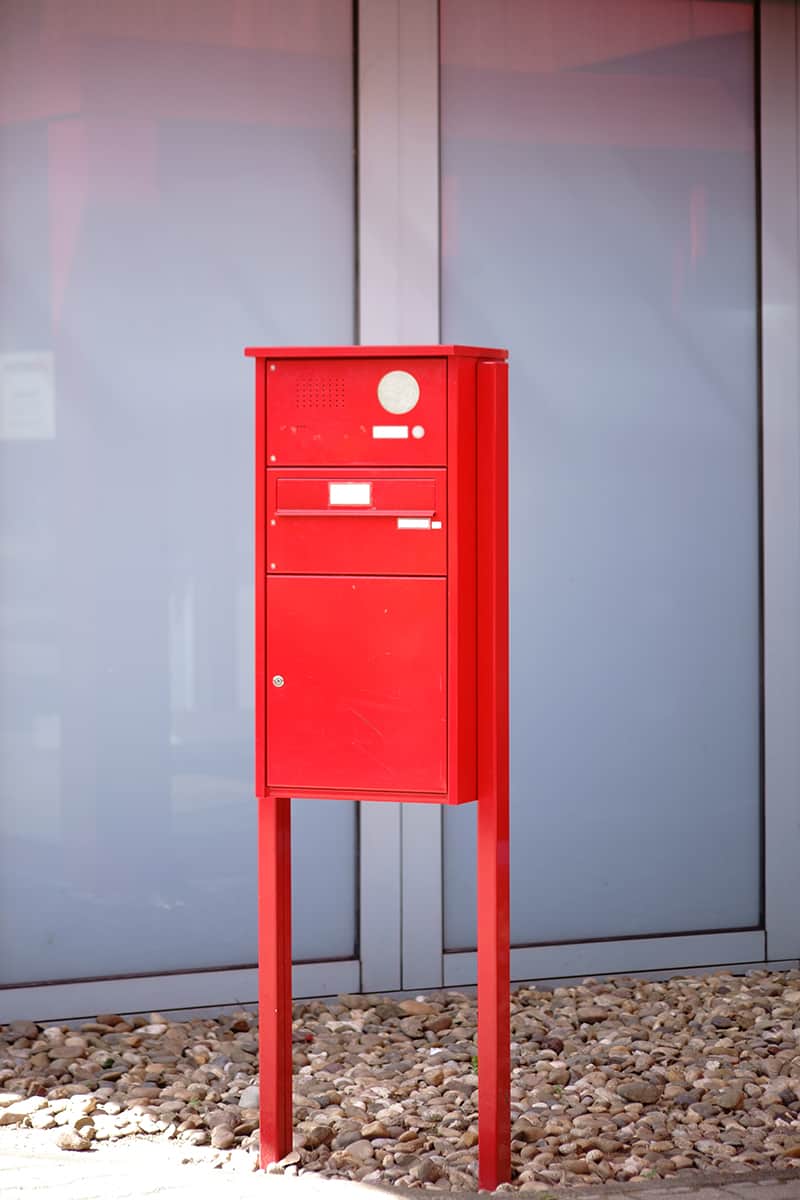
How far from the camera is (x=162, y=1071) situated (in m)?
4.50

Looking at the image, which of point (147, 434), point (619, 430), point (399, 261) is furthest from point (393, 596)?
point (619, 430)

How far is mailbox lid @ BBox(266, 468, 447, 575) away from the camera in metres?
3.55

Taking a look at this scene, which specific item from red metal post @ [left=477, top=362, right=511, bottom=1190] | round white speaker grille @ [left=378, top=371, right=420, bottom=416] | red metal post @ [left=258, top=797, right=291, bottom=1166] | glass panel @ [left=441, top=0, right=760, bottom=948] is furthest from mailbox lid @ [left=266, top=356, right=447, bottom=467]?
glass panel @ [left=441, top=0, right=760, bottom=948]

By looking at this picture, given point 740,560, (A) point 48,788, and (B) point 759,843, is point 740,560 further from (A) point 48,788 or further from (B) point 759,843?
(A) point 48,788

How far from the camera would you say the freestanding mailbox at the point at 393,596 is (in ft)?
11.6

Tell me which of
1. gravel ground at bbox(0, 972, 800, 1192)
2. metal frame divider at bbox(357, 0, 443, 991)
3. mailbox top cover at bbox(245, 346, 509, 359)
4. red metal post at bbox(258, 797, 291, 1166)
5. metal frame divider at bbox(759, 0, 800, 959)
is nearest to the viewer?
mailbox top cover at bbox(245, 346, 509, 359)

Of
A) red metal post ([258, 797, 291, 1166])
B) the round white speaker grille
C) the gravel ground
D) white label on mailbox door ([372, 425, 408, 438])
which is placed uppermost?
the round white speaker grille

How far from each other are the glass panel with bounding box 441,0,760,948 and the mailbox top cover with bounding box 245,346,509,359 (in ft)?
5.84

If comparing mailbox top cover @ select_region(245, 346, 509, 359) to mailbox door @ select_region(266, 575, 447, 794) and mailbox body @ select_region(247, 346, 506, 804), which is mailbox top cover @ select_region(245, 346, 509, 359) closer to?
mailbox body @ select_region(247, 346, 506, 804)

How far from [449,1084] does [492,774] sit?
1.21 m

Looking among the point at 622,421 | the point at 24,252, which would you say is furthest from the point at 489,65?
the point at 24,252

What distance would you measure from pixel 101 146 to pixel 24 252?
1.31 ft

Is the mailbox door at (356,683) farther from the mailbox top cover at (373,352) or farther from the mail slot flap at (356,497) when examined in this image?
the mailbox top cover at (373,352)

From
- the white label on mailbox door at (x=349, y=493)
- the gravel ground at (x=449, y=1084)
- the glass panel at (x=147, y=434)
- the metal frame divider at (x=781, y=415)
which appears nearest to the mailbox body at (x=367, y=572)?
the white label on mailbox door at (x=349, y=493)
